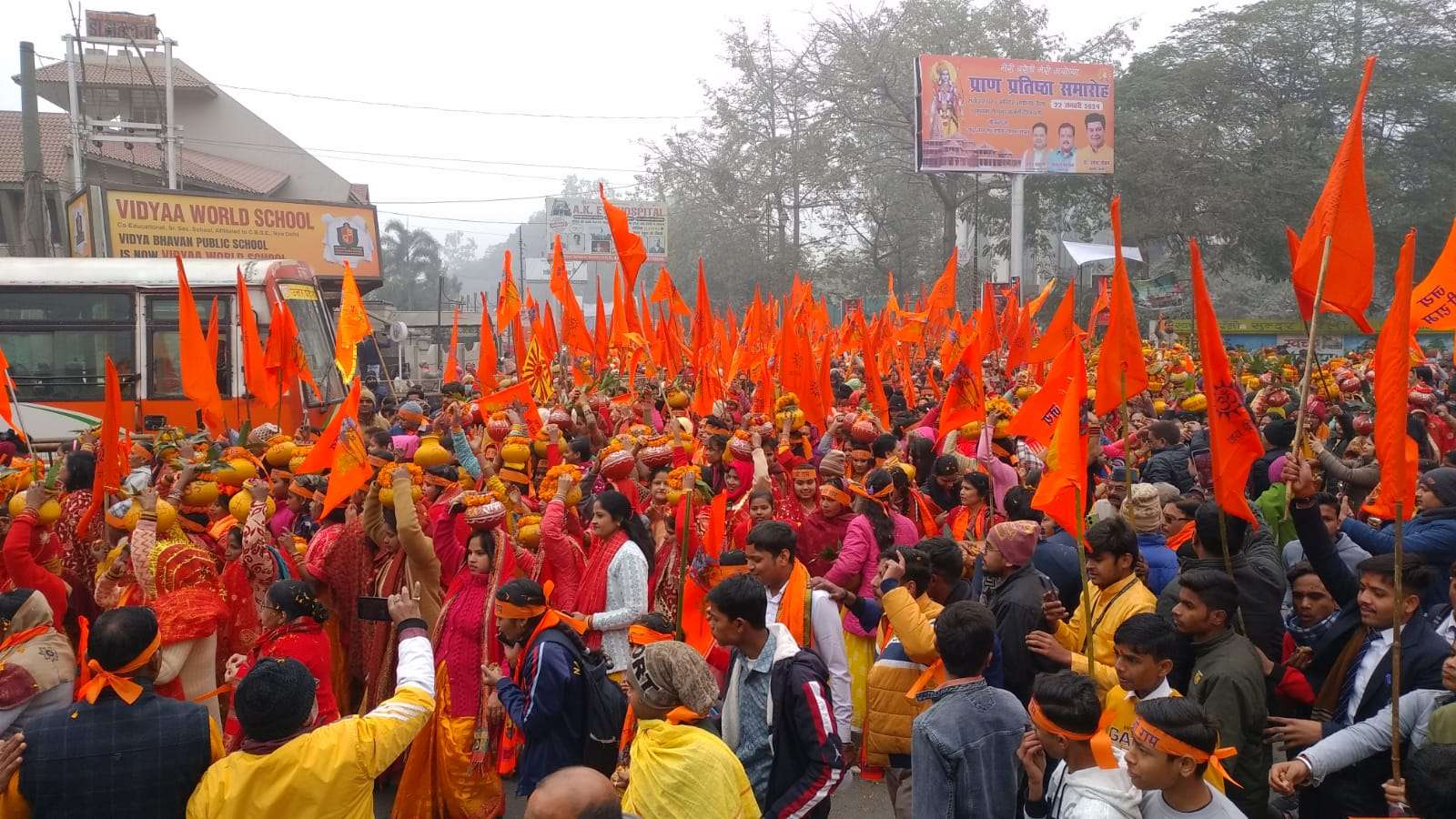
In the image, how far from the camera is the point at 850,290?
148 ft

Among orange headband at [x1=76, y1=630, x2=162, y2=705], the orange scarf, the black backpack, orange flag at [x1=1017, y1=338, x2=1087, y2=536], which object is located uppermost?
orange flag at [x1=1017, y1=338, x2=1087, y2=536]

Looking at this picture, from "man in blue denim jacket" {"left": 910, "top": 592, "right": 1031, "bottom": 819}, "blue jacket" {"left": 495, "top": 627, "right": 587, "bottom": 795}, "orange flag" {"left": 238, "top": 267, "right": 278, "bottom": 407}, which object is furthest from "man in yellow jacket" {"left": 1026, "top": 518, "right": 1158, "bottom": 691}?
"orange flag" {"left": 238, "top": 267, "right": 278, "bottom": 407}

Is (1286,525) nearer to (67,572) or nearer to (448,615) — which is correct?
(448,615)

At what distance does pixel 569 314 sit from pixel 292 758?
11196mm

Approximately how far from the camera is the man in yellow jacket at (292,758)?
2.88 m

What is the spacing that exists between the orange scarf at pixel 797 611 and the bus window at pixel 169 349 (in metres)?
10.6

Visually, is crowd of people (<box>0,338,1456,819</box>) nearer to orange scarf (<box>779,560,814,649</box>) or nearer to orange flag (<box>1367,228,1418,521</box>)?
orange scarf (<box>779,560,814,649</box>)

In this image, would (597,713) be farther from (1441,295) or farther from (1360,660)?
(1441,295)

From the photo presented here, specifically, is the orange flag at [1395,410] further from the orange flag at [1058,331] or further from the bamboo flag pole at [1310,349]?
the orange flag at [1058,331]

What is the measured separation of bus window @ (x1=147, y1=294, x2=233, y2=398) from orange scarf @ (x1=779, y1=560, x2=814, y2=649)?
10.6 meters

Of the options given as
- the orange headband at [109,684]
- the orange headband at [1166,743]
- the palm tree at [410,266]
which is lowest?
the orange headband at [1166,743]

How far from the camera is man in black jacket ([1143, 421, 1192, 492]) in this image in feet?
26.5

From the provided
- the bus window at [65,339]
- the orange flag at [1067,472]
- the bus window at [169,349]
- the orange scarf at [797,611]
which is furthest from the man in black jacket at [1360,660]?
the bus window at [65,339]

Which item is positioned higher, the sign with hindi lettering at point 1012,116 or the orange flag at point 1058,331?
the sign with hindi lettering at point 1012,116
